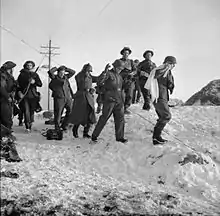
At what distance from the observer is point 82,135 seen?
9.70 meters

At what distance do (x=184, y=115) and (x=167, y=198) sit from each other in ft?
22.5

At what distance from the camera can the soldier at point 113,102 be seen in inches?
328

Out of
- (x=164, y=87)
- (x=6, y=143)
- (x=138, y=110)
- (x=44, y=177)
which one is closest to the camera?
(x=44, y=177)

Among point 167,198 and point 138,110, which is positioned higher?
point 138,110

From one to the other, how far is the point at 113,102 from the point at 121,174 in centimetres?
227

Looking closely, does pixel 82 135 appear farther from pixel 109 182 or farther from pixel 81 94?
pixel 109 182

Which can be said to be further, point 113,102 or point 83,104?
point 83,104

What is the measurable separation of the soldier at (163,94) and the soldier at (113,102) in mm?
909

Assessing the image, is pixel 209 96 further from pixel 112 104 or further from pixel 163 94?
pixel 112 104

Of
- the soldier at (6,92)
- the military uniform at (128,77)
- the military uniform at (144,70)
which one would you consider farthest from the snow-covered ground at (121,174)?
the military uniform at (144,70)

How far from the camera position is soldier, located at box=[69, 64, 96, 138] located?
30.4ft

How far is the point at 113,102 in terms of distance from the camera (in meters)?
8.36

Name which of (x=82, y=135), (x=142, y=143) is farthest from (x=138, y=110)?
(x=142, y=143)

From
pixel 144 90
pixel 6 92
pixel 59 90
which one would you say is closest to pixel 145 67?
pixel 144 90
